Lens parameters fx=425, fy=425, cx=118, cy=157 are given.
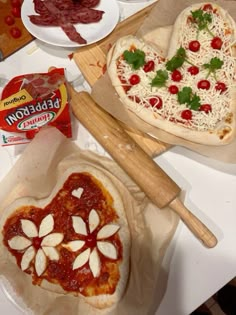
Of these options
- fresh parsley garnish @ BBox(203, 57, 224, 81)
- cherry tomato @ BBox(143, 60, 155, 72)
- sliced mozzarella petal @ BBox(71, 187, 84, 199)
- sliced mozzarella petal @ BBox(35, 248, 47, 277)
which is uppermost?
fresh parsley garnish @ BBox(203, 57, 224, 81)

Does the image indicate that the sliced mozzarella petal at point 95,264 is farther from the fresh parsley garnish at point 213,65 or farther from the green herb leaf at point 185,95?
the fresh parsley garnish at point 213,65

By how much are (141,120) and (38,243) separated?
1.60ft

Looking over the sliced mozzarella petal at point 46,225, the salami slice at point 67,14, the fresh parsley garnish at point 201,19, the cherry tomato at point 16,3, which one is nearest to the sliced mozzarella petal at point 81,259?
the sliced mozzarella petal at point 46,225

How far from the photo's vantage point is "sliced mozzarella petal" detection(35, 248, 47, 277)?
3.66ft

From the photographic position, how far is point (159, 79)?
4.31 feet

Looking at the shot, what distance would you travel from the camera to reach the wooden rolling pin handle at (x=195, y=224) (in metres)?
1.16

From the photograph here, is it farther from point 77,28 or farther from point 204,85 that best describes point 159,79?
point 77,28

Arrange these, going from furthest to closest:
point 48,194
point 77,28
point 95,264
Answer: point 77,28 → point 48,194 → point 95,264

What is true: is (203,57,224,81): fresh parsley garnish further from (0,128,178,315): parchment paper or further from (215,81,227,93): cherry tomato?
(0,128,178,315): parchment paper

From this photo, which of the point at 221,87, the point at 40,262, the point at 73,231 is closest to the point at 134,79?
the point at 221,87

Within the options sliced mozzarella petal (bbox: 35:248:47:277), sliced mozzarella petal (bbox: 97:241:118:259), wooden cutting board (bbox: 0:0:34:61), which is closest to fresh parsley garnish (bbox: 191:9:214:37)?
wooden cutting board (bbox: 0:0:34:61)

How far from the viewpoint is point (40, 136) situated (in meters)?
1.22

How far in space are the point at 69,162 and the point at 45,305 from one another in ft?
1.31

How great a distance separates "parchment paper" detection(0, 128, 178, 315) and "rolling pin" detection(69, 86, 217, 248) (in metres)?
0.04
